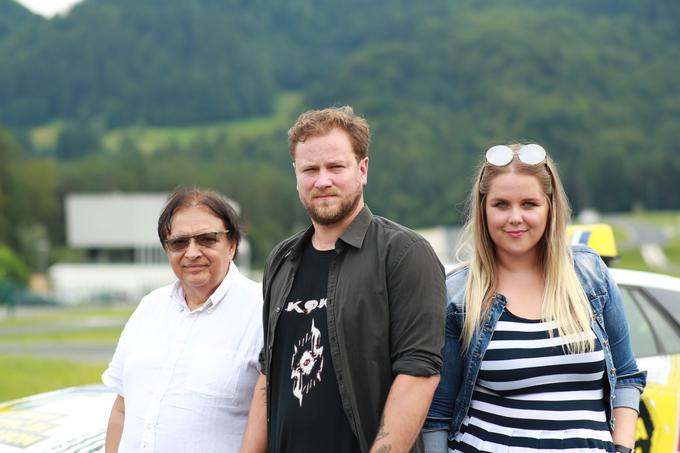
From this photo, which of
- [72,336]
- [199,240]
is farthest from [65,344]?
[199,240]

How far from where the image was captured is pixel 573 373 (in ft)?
9.12

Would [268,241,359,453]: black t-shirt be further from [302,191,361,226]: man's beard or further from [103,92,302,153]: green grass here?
[103,92,302,153]: green grass

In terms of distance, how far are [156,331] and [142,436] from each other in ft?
1.16

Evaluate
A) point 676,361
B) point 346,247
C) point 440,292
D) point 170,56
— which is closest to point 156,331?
point 346,247

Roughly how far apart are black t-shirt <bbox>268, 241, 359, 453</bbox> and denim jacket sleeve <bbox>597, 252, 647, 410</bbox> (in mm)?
833

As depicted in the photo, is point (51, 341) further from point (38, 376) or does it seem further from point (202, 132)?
point (202, 132)

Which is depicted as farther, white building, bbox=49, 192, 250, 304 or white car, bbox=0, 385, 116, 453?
white building, bbox=49, 192, 250, 304

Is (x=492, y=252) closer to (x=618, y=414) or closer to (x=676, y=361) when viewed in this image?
(x=618, y=414)

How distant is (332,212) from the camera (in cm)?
276

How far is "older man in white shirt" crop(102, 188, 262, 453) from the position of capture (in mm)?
3100

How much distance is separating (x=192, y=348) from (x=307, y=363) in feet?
1.92

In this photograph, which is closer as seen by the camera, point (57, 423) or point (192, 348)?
point (192, 348)

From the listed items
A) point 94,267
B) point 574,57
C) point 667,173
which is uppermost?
point 574,57

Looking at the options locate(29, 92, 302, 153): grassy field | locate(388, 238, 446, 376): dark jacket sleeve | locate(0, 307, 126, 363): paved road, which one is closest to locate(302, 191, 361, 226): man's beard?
locate(388, 238, 446, 376): dark jacket sleeve
